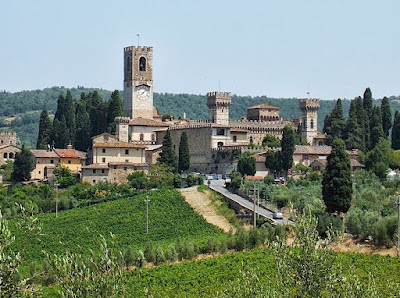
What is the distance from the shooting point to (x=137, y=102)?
281 ft

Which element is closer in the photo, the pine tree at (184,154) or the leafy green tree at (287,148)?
the leafy green tree at (287,148)

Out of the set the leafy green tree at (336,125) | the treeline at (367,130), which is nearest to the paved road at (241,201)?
the treeline at (367,130)

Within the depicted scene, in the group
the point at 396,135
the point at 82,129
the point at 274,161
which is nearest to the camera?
the point at 274,161

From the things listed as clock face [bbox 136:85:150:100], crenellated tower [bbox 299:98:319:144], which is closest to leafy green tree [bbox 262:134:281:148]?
crenellated tower [bbox 299:98:319:144]

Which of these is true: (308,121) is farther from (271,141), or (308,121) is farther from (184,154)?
(184,154)

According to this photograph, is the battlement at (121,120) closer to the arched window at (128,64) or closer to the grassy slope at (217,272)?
the arched window at (128,64)

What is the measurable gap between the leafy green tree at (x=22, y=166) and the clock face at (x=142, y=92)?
1606 centimetres

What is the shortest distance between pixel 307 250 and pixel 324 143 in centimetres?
5661

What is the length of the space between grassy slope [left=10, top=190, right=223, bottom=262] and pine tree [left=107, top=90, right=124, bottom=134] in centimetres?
1481

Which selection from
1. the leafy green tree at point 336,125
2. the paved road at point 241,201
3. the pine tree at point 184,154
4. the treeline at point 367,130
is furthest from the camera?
the leafy green tree at point 336,125

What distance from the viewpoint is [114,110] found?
79812 mm

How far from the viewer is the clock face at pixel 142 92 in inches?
3381

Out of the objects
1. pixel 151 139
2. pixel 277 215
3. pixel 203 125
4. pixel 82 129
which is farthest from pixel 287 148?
pixel 82 129

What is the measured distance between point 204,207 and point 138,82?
1038 inches
